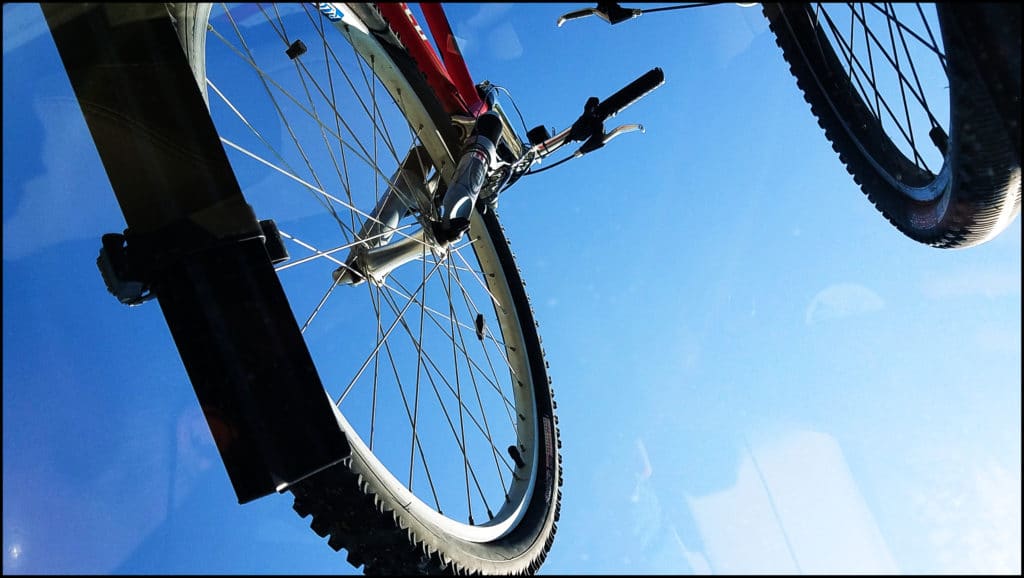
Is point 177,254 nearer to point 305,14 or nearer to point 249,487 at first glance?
point 249,487

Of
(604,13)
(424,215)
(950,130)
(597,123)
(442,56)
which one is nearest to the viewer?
(950,130)

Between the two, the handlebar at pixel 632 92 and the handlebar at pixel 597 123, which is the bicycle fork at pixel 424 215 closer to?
the handlebar at pixel 597 123

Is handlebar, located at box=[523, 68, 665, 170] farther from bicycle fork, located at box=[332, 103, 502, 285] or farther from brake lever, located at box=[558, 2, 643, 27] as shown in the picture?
brake lever, located at box=[558, 2, 643, 27]

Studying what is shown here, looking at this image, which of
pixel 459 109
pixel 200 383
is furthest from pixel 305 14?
pixel 200 383

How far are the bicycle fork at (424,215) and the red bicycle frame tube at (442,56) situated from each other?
0.10 metres

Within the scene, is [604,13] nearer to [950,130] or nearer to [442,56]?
[442,56]

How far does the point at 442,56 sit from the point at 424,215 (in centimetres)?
49

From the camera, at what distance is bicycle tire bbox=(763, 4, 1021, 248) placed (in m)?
0.77

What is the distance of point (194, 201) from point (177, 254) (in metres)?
0.10

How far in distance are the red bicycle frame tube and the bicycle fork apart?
0.10m

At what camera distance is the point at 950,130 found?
1.10m

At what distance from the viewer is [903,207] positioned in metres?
1.74

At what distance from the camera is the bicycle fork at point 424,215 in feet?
6.21

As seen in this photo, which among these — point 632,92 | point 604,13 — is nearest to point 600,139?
point 632,92
